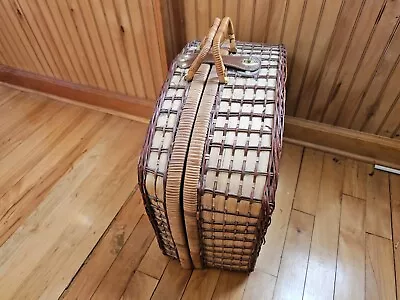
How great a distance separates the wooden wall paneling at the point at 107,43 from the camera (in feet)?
4.02

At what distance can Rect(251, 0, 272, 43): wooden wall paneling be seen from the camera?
3.46 feet

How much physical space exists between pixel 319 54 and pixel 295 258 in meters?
0.74

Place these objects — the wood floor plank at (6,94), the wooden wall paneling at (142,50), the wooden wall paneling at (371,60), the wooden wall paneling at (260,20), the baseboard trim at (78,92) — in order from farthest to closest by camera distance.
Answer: the wood floor plank at (6,94), the baseboard trim at (78,92), the wooden wall paneling at (142,50), the wooden wall paneling at (260,20), the wooden wall paneling at (371,60)

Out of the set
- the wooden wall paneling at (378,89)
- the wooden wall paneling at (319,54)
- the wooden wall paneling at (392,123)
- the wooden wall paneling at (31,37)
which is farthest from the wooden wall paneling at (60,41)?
the wooden wall paneling at (392,123)

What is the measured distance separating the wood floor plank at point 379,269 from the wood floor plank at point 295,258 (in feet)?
0.66

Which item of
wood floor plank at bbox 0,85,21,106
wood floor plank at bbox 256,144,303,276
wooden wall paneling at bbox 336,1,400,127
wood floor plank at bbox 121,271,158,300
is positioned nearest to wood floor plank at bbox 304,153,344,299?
wood floor plank at bbox 256,144,303,276

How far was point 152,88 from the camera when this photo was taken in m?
1.45

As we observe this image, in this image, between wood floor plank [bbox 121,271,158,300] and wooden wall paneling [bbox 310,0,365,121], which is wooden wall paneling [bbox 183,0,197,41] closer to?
wooden wall paneling [bbox 310,0,365,121]

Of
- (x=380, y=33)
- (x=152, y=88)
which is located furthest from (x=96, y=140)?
(x=380, y=33)

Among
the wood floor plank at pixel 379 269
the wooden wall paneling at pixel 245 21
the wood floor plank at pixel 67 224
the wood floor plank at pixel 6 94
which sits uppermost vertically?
the wooden wall paneling at pixel 245 21

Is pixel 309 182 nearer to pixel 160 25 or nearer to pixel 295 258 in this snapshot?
pixel 295 258

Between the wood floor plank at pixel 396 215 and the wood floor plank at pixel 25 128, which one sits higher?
the wood floor plank at pixel 25 128

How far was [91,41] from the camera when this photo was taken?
1.36m

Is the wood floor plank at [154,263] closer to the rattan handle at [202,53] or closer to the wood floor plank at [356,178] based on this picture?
the rattan handle at [202,53]
